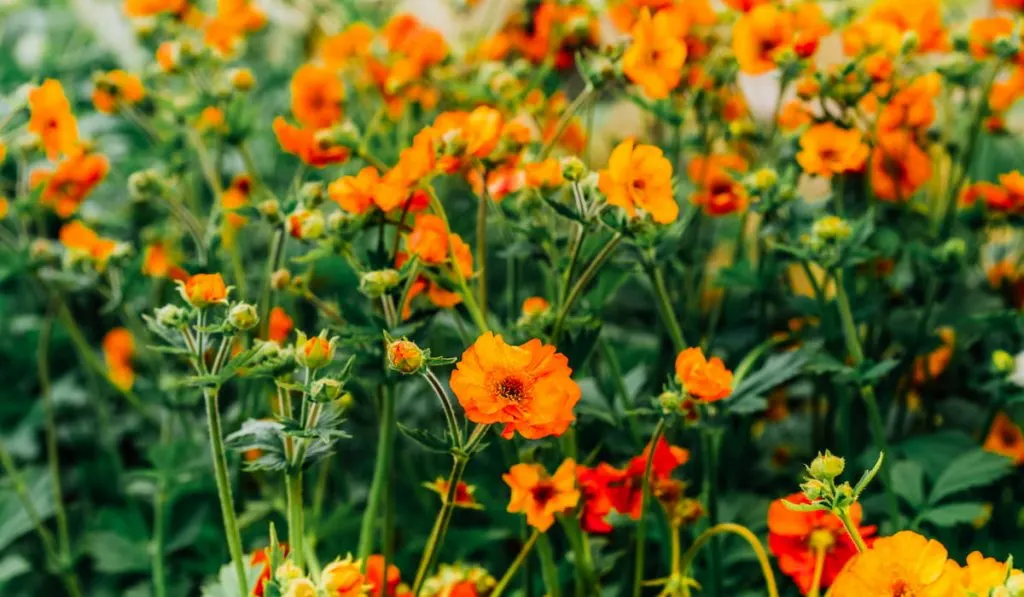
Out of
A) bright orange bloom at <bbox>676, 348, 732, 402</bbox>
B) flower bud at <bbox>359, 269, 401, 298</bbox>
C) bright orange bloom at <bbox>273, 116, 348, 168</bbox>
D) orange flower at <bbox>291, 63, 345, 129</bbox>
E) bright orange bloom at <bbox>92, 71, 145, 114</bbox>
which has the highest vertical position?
bright orange bloom at <bbox>92, 71, 145, 114</bbox>

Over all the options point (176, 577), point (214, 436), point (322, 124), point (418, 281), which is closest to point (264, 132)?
point (322, 124)

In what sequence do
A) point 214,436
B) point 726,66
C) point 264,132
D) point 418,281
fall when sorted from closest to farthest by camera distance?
point 214,436, point 418,281, point 726,66, point 264,132

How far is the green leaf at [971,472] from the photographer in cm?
86

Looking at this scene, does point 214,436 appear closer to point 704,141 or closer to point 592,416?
point 592,416

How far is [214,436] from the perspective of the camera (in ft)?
2.19

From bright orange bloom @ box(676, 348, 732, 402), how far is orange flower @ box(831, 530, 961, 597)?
149mm

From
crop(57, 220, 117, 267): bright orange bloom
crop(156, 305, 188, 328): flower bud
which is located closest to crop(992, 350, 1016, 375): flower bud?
crop(156, 305, 188, 328): flower bud

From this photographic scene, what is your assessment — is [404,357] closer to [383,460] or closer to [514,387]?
[514,387]

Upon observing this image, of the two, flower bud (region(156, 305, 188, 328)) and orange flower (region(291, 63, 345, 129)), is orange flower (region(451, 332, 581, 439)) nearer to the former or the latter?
flower bud (region(156, 305, 188, 328))

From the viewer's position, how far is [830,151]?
0.88m

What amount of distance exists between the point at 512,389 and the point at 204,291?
0.20m

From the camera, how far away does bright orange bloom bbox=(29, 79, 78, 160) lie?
0.89 metres

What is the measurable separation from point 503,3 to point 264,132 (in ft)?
2.21

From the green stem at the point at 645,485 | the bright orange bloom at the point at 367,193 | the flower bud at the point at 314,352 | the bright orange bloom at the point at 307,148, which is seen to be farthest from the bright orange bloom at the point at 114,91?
the green stem at the point at 645,485
